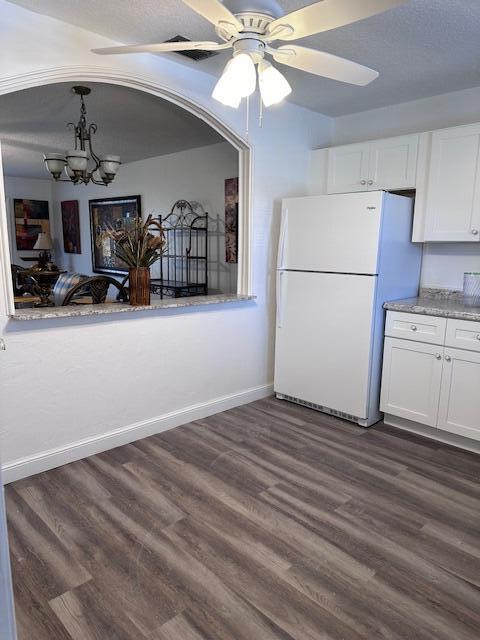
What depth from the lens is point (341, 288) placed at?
3.18m

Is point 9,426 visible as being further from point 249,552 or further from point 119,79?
point 119,79

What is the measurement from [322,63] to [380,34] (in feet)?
3.04

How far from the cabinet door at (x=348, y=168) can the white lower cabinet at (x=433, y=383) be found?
1.14m

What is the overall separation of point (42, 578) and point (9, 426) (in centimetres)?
89

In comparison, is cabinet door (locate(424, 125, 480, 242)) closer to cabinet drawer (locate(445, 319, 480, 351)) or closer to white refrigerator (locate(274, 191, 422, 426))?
white refrigerator (locate(274, 191, 422, 426))

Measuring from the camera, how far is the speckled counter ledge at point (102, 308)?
237 cm

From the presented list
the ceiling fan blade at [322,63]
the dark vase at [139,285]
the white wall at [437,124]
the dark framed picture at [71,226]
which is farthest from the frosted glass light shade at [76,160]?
the dark framed picture at [71,226]

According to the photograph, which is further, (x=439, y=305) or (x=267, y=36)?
(x=439, y=305)

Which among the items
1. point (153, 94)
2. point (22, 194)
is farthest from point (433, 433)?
point (22, 194)

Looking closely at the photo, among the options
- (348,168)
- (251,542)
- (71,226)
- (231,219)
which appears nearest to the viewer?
(251,542)

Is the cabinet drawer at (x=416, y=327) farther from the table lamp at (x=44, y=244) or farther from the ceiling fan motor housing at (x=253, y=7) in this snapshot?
the table lamp at (x=44, y=244)

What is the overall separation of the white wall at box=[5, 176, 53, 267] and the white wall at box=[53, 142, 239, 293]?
1.63m

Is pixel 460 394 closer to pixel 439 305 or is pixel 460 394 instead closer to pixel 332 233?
pixel 439 305

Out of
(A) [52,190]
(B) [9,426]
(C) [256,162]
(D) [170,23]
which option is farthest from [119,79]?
(A) [52,190]
